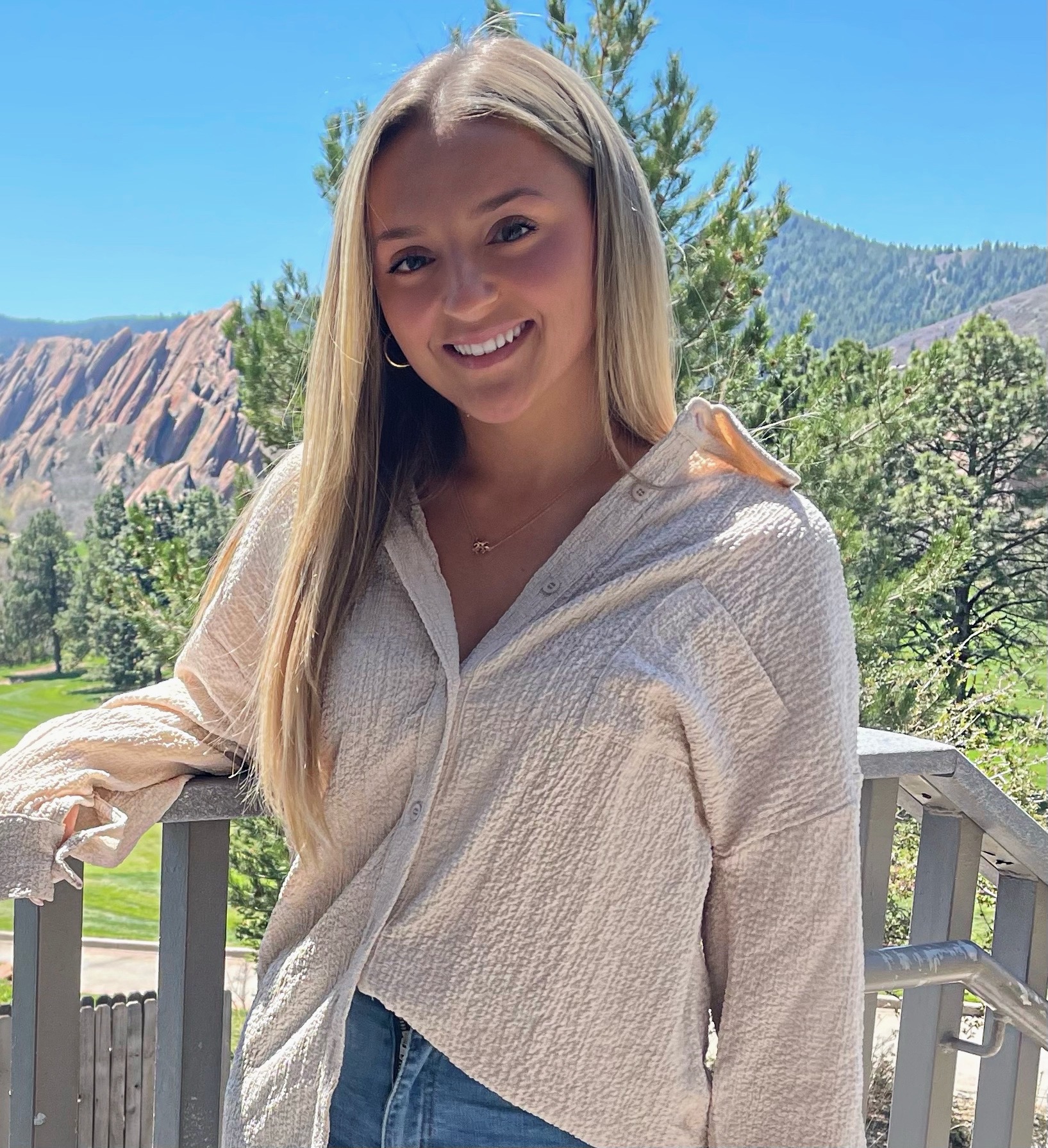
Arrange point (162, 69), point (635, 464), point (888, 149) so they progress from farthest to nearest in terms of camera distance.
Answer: point (162, 69) < point (888, 149) < point (635, 464)

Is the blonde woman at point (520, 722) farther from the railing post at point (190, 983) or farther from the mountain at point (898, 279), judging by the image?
the mountain at point (898, 279)

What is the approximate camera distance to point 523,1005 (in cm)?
94

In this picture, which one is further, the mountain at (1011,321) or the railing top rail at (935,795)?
the mountain at (1011,321)

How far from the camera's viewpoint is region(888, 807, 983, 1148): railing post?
53.0 inches

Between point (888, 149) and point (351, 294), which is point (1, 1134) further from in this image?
point (888, 149)

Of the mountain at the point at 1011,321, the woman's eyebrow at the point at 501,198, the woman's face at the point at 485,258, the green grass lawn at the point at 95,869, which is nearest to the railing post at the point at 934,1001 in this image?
the woman's face at the point at 485,258

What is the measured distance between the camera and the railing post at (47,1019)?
1040mm

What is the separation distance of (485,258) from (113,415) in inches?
1883

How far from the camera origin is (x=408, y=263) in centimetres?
110

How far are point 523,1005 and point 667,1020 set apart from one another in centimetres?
12

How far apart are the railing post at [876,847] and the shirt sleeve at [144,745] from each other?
0.72 metres

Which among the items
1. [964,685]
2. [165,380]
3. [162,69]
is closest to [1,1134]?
[964,685]

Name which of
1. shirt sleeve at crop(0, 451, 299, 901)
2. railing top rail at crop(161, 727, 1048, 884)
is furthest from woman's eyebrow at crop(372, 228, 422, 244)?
railing top rail at crop(161, 727, 1048, 884)

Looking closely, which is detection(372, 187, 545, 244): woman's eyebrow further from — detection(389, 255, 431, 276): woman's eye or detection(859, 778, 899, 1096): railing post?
detection(859, 778, 899, 1096): railing post
